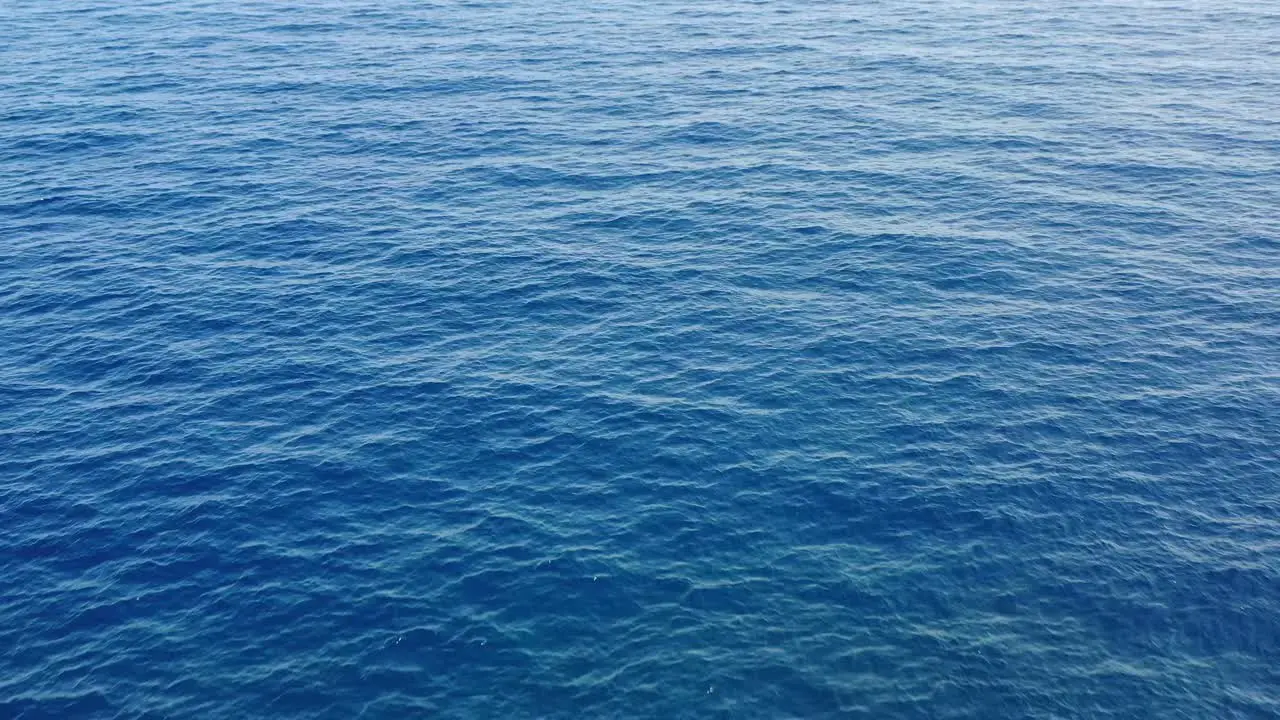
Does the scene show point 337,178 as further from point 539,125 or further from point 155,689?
point 155,689

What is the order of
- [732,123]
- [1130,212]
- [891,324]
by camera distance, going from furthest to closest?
[732,123], [1130,212], [891,324]

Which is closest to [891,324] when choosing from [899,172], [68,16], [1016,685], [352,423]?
[899,172]

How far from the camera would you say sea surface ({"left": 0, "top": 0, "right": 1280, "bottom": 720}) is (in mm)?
65938

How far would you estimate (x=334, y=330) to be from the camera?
97875 mm

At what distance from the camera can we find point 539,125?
13862 centimetres

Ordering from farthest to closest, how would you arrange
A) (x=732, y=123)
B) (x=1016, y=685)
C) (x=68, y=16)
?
(x=68, y=16), (x=732, y=123), (x=1016, y=685)

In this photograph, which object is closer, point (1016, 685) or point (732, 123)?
point (1016, 685)

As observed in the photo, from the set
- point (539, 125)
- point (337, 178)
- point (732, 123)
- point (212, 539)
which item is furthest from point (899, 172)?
point (212, 539)

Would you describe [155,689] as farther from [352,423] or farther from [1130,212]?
[1130,212]

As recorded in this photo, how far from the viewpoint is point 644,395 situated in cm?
8869

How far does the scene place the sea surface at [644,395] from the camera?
65938 millimetres

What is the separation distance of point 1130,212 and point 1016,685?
6907 centimetres

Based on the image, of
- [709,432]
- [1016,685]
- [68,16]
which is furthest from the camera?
[68,16]

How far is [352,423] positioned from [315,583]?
17853mm
